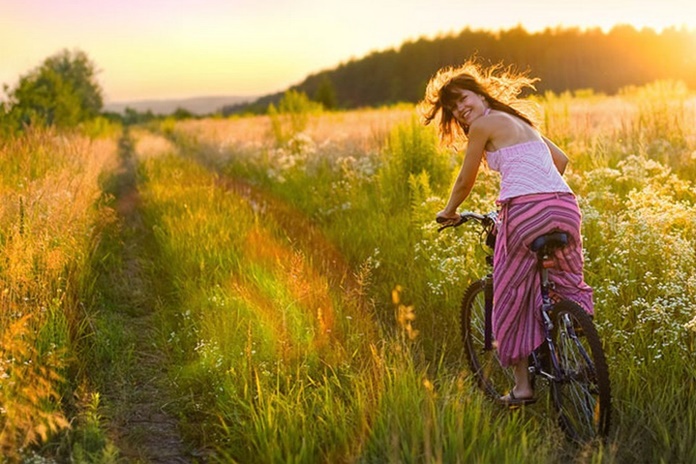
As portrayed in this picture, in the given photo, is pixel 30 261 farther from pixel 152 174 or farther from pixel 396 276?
pixel 152 174

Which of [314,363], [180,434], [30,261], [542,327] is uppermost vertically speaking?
[30,261]

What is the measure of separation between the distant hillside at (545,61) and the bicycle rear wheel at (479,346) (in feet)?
201

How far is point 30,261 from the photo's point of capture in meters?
4.86

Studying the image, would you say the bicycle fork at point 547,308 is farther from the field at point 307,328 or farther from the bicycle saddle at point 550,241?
the field at point 307,328

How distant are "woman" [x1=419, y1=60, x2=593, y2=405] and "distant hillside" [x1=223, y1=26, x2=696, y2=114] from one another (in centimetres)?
6175

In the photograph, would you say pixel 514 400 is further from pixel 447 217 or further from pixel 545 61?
pixel 545 61

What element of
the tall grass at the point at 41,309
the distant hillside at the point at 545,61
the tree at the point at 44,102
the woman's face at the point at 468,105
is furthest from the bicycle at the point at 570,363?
the distant hillside at the point at 545,61

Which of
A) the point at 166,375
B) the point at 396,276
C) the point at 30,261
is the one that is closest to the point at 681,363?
the point at 396,276

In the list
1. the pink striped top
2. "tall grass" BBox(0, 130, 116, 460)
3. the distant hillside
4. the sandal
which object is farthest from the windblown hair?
the distant hillside

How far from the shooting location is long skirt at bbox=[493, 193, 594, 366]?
3.69 metres

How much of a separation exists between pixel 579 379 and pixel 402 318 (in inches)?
37.6

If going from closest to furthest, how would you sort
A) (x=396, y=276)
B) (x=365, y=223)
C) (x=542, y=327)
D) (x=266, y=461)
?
(x=266, y=461) < (x=542, y=327) < (x=396, y=276) < (x=365, y=223)

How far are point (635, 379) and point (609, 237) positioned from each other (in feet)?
7.48

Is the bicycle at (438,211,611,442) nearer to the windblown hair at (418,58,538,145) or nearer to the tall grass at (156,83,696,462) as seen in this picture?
the tall grass at (156,83,696,462)
